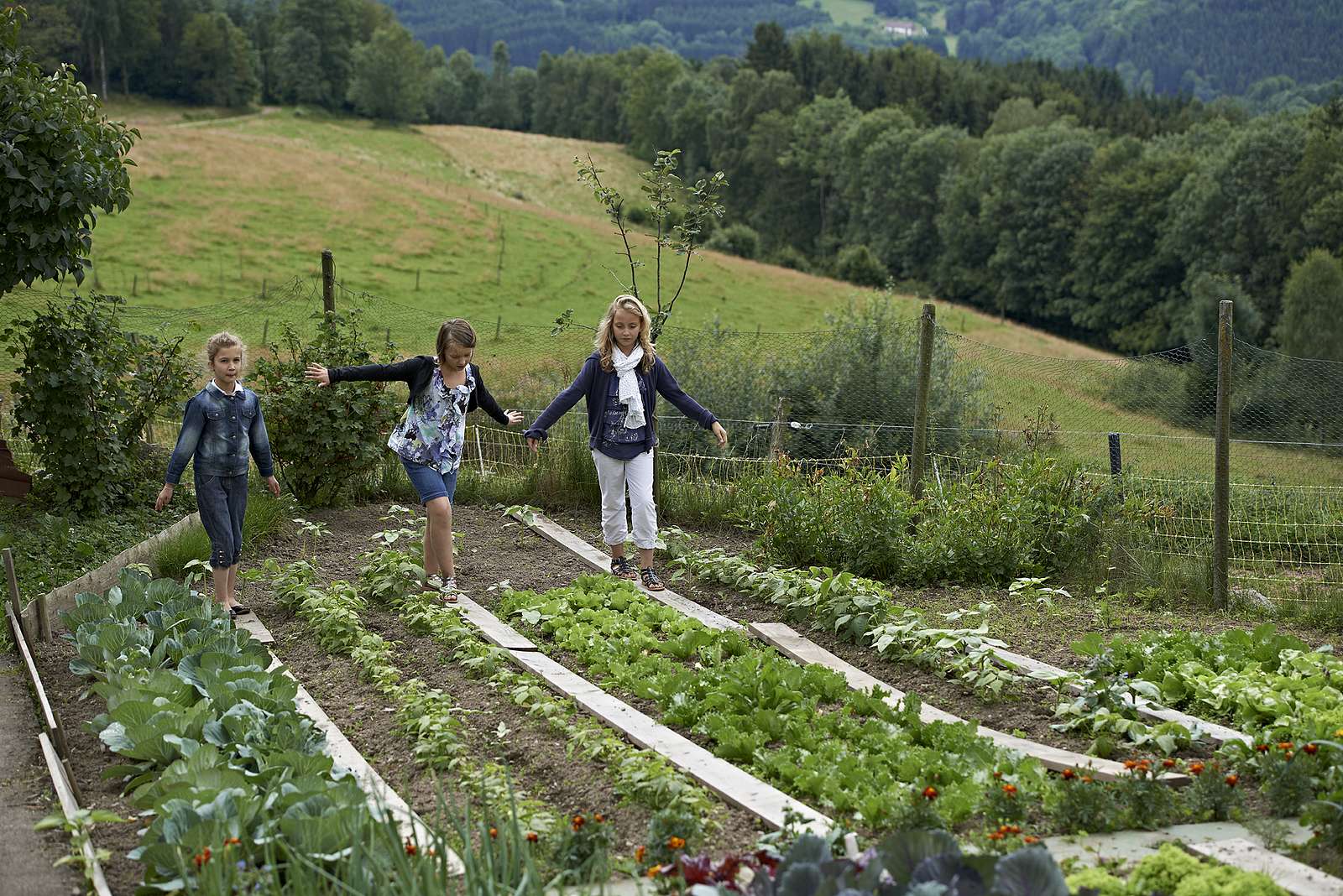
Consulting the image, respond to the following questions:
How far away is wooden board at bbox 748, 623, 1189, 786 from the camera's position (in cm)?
491

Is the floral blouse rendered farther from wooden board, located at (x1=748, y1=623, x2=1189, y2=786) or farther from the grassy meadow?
the grassy meadow

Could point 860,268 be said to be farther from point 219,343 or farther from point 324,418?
point 219,343

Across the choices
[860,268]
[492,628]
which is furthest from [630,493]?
[860,268]

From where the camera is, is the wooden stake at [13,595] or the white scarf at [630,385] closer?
the wooden stake at [13,595]

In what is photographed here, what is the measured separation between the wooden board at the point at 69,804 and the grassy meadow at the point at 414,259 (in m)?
11.0

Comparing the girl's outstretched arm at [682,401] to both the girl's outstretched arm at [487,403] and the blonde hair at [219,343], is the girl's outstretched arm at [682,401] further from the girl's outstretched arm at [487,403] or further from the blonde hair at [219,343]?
the blonde hair at [219,343]

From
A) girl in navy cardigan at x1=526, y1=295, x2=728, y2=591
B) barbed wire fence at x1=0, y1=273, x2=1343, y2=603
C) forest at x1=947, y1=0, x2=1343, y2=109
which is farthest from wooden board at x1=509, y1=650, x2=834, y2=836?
forest at x1=947, y1=0, x2=1343, y2=109

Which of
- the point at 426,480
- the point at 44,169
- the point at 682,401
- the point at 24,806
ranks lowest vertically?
the point at 24,806

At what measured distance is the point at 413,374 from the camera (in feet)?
25.5

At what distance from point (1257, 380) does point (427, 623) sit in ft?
42.2

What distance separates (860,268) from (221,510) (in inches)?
2517

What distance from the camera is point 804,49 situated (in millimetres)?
105312

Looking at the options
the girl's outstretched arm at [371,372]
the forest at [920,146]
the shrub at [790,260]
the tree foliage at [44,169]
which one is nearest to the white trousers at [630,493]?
the girl's outstretched arm at [371,372]

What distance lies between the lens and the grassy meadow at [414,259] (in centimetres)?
1983
